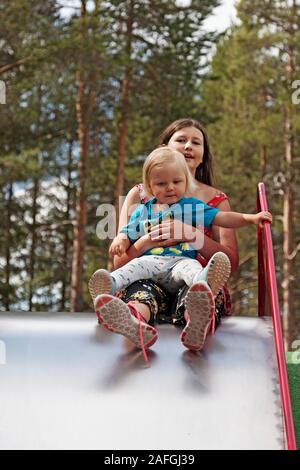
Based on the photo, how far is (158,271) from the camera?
3453mm

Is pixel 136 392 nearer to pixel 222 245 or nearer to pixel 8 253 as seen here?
pixel 222 245

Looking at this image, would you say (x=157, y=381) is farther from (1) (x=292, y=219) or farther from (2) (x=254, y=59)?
(2) (x=254, y=59)

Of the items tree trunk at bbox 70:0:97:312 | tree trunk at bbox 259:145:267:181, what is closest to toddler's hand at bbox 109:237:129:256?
tree trunk at bbox 70:0:97:312

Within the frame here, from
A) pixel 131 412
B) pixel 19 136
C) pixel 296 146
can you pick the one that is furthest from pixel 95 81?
pixel 131 412

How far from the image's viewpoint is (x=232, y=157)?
1842 cm

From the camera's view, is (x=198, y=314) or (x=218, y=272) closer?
(x=198, y=314)

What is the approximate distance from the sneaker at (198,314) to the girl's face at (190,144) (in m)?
1.15

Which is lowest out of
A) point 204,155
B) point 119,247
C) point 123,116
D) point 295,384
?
point 295,384

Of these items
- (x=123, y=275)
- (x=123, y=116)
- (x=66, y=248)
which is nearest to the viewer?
(x=123, y=275)

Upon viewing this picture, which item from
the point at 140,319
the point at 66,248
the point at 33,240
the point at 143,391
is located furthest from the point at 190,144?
the point at 66,248

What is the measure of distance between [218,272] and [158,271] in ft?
1.31

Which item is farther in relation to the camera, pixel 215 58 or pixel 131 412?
pixel 215 58

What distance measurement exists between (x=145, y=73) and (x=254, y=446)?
42.4ft

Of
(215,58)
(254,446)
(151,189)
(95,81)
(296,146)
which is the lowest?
(254,446)
